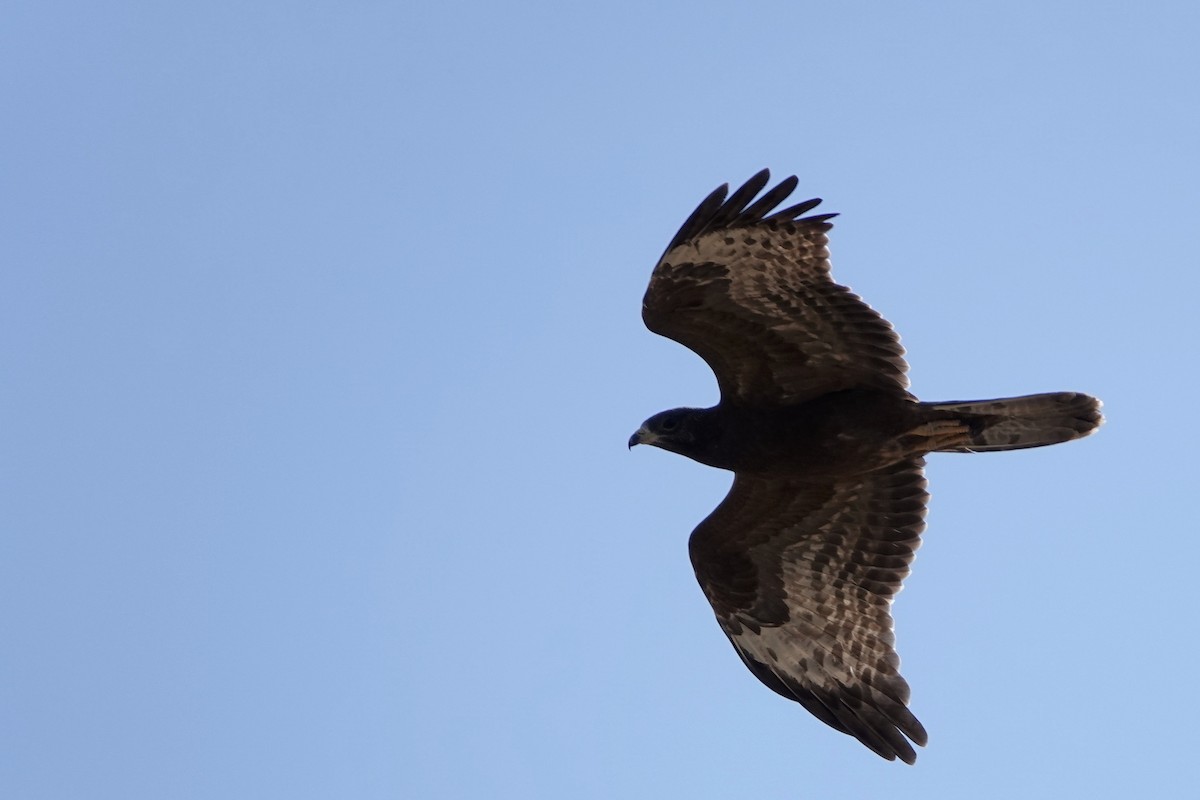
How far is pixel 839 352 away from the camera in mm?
11117

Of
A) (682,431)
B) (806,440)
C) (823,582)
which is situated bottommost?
(823,582)

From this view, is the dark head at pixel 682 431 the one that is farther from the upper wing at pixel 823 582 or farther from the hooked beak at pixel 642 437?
the upper wing at pixel 823 582

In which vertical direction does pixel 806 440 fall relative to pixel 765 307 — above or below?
below

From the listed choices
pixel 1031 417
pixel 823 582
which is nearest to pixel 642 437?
pixel 823 582

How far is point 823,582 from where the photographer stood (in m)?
12.3

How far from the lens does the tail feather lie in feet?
35.8

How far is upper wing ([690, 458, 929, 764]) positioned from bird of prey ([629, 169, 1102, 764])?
0.01 metres

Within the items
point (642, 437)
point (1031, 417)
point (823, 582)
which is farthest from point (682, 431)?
point (1031, 417)

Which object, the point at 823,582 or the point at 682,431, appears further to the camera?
the point at 823,582

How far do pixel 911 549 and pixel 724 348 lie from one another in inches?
82.8

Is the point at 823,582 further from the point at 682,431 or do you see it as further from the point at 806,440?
the point at 682,431

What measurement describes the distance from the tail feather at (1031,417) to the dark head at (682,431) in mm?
1521

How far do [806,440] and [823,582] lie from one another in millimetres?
1454

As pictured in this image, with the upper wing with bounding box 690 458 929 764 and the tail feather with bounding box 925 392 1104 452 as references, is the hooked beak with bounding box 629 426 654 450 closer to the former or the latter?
the upper wing with bounding box 690 458 929 764
